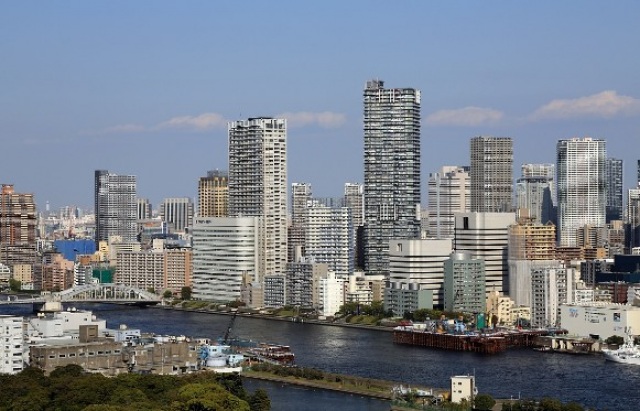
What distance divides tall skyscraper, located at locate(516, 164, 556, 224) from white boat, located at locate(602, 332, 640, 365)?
36588 millimetres

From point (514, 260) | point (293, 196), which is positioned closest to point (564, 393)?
point (514, 260)

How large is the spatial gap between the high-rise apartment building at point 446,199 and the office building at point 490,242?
46.5 ft

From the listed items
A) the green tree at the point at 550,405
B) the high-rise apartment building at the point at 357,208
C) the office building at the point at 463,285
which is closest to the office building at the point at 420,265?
the office building at the point at 463,285

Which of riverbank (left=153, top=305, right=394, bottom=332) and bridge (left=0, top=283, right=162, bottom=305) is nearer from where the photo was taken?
riverbank (left=153, top=305, right=394, bottom=332)

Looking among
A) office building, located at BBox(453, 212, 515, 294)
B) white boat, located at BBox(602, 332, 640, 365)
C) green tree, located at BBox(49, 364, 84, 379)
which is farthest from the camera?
office building, located at BBox(453, 212, 515, 294)

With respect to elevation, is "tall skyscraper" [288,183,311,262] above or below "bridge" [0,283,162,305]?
above

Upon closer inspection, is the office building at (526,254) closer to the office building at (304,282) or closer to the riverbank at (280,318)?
the riverbank at (280,318)

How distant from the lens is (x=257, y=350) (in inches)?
991

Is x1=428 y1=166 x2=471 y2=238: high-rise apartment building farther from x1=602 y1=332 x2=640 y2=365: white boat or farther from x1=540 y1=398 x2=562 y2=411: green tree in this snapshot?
x1=540 y1=398 x2=562 y2=411: green tree

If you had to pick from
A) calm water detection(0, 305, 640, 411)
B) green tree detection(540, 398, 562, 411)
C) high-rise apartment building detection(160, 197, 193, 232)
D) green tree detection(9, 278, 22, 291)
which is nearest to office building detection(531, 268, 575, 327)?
calm water detection(0, 305, 640, 411)

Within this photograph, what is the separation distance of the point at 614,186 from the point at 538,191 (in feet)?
17.6

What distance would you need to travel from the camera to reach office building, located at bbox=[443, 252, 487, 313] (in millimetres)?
34094

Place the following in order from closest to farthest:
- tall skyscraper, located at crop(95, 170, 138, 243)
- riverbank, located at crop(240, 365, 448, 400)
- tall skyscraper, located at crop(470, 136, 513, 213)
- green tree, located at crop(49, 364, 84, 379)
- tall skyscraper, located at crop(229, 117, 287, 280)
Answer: green tree, located at crop(49, 364, 84, 379) → riverbank, located at crop(240, 365, 448, 400) → tall skyscraper, located at crop(229, 117, 287, 280) → tall skyscraper, located at crop(470, 136, 513, 213) → tall skyscraper, located at crop(95, 170, 138, 243)

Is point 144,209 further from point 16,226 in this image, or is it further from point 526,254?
point 526,254
